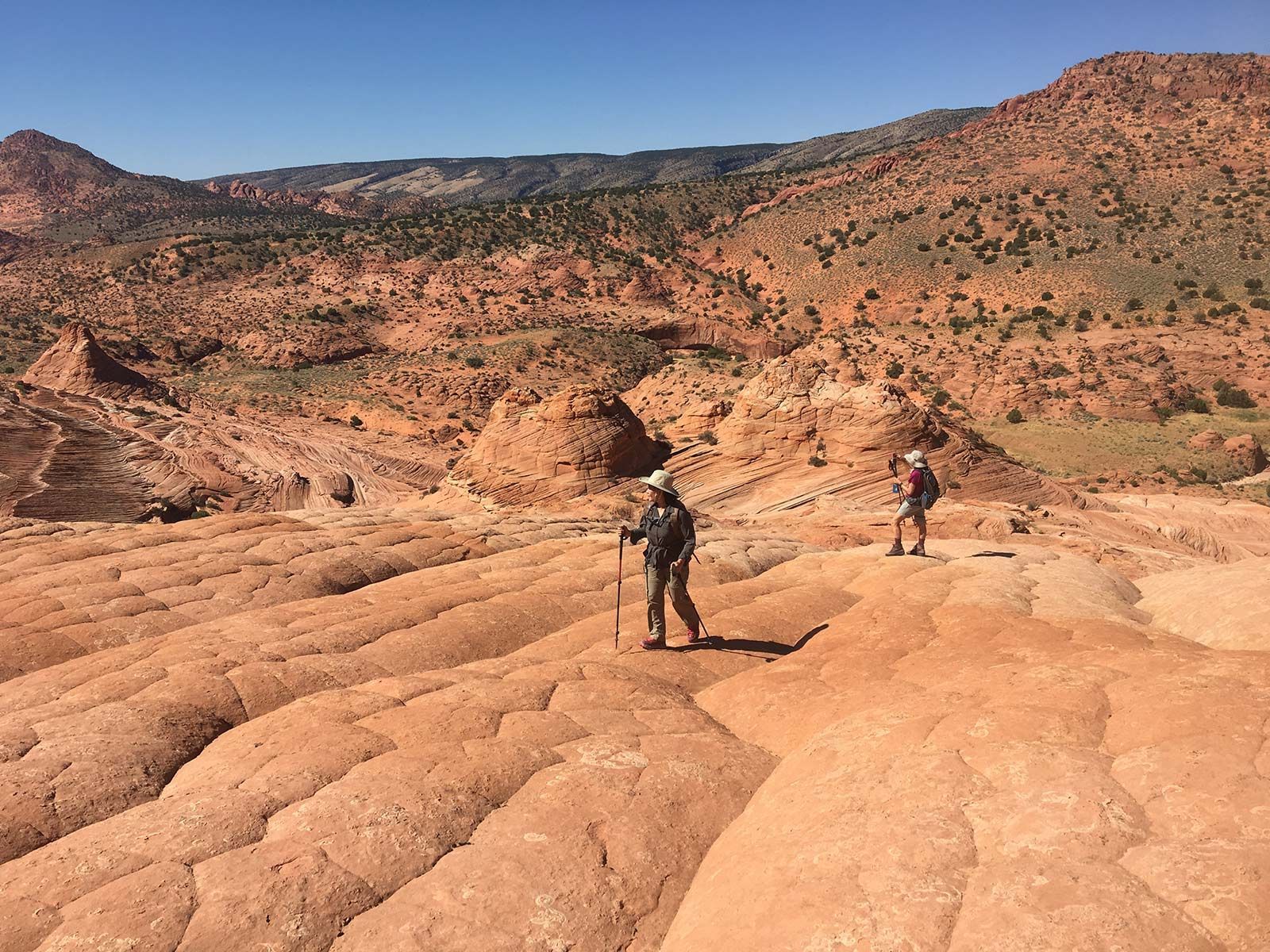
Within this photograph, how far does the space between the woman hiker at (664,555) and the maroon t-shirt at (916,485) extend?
20.2 feet

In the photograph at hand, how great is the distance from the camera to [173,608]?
11.0m

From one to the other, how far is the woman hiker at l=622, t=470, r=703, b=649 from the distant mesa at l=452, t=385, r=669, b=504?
14858 mm

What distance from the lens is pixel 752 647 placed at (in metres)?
9.51

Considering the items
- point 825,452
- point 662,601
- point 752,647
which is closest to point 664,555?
point 662,601

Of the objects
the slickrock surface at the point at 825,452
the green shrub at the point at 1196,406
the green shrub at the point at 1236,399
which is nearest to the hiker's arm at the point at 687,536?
the slickrock surface at the point at 825,452

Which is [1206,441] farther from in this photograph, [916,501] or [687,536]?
[687,536]

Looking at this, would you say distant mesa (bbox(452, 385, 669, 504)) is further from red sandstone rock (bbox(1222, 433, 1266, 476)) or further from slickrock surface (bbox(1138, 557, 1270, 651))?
red sandstone rock (bbox(1222, 433, 1266, 476))

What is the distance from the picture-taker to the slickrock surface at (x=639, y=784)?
3949mm

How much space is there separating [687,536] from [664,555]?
36 centimetres

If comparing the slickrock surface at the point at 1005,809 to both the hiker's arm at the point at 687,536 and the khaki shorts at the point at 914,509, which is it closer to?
the hiker's arm at the point at 687,536

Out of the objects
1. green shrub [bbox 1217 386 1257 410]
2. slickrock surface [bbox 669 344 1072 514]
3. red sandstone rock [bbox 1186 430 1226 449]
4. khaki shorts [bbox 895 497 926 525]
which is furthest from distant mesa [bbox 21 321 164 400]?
green shrub [bbox 1217 386 1257 410]

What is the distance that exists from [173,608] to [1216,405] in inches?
1951

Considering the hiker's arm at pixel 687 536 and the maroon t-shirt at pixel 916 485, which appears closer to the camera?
the hiker's arm at pixel 687 536

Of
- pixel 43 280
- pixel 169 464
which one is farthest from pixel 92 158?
pixel 169 464
